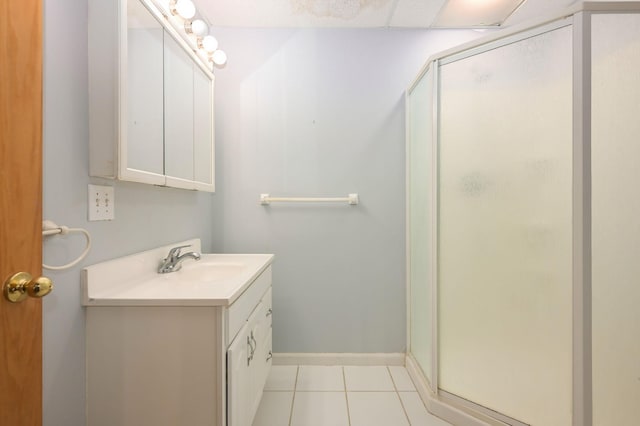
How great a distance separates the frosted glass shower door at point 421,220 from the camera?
154 cm

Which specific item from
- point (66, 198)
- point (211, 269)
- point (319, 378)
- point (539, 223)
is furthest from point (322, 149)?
point (319, 378)

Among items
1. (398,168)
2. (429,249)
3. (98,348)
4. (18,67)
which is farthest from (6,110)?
(398,168)

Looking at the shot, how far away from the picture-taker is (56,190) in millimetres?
850

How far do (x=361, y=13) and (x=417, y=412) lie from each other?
226 cm

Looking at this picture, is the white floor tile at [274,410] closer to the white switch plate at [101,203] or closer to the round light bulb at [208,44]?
the white switch plate at [101,203]

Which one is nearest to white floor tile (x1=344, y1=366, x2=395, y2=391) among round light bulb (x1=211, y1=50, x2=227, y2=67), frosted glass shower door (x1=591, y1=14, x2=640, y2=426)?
frosted glass shower door (x1=591, y1=14, x2=640, y2=426)

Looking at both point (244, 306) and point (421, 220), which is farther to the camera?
point (421, 220)

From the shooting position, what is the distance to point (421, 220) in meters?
1.67

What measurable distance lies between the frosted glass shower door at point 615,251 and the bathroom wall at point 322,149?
93 centimetres

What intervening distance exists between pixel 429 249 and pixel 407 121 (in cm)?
84

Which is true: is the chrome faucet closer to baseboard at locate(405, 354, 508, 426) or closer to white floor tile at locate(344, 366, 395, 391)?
white floor tile at locate(344, 366, 395, 391)

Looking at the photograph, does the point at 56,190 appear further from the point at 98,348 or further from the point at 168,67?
the point at 168,67

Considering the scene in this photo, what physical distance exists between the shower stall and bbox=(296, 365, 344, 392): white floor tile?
0.53 metres

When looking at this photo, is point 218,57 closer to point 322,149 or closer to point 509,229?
point 322,149
